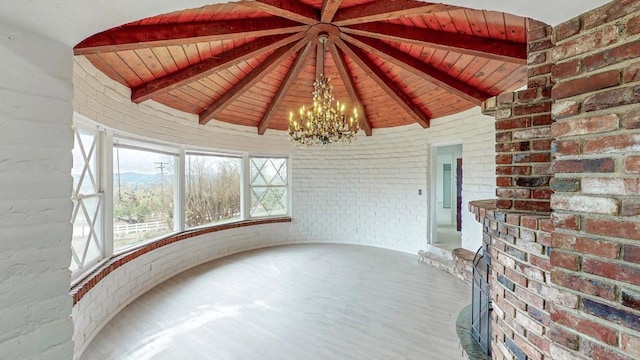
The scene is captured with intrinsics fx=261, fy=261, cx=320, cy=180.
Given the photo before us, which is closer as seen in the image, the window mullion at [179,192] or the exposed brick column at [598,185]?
the exposed brick column at [598,185]

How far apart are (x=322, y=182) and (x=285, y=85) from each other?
2289mm

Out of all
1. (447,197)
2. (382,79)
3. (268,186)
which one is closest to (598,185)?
(382,79)

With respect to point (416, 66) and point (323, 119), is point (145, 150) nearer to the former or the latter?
point (323, 119)

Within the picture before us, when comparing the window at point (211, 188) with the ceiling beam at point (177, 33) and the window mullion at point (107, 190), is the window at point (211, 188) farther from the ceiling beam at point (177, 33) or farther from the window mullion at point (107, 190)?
the ceiling beam at point (177, 33)

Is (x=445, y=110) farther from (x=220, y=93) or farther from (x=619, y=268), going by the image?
(x=619, y=268)

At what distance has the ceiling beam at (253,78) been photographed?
9.48 ft

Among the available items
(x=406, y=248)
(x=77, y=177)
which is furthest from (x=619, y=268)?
(x=406, y=248)

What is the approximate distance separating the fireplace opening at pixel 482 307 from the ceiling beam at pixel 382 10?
1.85m

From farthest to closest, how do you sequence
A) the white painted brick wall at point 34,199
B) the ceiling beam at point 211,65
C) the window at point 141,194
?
the window at point 141,194
the ceiling beam at point 211,65
the white painted brick wall at point 34,199

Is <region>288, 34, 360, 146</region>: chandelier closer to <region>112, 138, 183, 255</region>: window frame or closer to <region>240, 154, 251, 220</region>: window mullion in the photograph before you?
<region>112, 138, 183, 255</region>: window frame

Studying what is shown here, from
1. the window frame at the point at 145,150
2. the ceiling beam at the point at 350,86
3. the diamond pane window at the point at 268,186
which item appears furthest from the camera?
the diamond pane window at the point at 268,186

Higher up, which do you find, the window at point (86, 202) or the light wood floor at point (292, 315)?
the window at point (86, 202)

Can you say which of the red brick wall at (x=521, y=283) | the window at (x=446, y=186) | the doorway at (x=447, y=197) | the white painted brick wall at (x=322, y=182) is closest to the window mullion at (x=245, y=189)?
the white painted brick wall at (x=322, y=182)

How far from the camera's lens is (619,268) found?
710 mm
